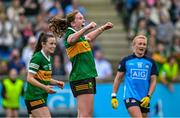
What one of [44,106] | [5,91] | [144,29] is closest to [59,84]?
[44,106]

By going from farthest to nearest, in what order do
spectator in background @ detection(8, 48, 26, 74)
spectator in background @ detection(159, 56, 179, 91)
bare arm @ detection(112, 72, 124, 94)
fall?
1. spectator in background @ detection(8, 48, 26, 74)
2. spectator in background @ detection(159, 56, 179, 91)
3. bare arm @ detection(112, 72, 124, 94)

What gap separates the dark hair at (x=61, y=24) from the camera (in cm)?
1223

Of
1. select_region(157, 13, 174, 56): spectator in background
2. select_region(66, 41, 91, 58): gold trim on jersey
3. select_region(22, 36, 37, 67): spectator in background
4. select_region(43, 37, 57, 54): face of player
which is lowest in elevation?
select_region(66, 41, 91, 58): gold trim on jersey

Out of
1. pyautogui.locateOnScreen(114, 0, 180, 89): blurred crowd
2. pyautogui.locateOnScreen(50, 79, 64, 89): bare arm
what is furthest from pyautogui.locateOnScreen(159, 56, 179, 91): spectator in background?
pyautogui.locateOnScreen(50, 79, 64, 89): bare arm

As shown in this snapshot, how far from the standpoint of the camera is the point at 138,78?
13.4 meters

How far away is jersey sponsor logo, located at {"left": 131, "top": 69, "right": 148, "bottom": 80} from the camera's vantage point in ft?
44.2

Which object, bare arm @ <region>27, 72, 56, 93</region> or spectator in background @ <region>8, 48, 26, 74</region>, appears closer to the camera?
bare arm @ <region>27, 72, 56, 93</region>

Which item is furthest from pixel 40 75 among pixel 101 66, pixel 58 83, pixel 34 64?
pixel 101 66

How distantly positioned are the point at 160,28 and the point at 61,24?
10.7m

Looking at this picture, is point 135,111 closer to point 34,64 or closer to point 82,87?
point 82,87

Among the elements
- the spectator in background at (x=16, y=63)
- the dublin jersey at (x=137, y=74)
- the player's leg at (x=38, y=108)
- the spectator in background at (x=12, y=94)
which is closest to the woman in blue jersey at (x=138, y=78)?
the dublin jersey at (x=137, y=74)

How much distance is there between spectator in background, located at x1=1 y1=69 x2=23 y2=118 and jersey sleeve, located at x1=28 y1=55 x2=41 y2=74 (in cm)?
641

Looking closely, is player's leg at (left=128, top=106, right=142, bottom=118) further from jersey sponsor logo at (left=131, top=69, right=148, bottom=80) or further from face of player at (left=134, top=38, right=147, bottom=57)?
face of player at (left=134, top=38, right=147, bottom=57)

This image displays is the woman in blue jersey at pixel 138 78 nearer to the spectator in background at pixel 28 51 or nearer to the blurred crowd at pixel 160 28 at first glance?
the blurred crowd at pixel 160 28
